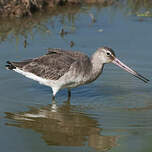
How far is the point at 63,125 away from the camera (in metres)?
9.25

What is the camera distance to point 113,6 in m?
15.6

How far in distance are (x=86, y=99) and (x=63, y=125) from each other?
1.46 meters

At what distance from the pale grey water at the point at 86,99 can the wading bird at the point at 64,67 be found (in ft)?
1.27

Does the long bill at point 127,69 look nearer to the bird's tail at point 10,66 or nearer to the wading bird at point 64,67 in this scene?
the wading bird at point 64,67

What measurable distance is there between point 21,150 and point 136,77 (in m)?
4.33

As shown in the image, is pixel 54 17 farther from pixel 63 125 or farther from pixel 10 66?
pixel 63 125

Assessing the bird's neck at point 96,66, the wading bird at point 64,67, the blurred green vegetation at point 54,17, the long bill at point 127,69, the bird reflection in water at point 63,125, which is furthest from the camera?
the blurred green vegetation at point 54,17

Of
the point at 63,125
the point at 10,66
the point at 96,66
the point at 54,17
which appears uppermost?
the point at 96,66

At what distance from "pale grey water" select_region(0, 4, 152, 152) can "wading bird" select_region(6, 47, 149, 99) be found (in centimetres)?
39

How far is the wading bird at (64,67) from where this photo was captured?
10252mm

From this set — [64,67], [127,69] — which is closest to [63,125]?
[64,67]

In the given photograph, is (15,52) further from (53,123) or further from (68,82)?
(53,123)

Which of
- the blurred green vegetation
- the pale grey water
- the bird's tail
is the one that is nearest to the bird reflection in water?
the pale grey water

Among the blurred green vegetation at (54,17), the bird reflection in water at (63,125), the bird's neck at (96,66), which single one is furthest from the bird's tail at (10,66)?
the blurred green vegetation at (54,17)
